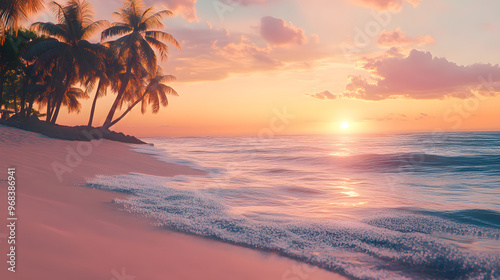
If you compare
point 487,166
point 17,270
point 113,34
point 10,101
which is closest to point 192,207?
point 17,270

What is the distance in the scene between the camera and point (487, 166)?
53.6 ft

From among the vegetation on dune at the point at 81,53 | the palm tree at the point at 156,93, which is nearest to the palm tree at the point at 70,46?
the vegetation on dune at the point at 81,53

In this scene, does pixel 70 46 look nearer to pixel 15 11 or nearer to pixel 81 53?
pixel 81 53

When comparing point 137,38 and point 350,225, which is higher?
point 137,38

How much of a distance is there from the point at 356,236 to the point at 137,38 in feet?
77.5

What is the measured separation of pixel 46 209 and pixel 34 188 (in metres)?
1.29

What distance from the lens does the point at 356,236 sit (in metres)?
4.13

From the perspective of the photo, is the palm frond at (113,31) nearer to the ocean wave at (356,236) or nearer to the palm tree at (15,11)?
the palm tree at (15,11)

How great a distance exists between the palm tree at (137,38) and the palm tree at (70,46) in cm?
139

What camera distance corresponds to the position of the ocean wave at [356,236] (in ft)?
10.6

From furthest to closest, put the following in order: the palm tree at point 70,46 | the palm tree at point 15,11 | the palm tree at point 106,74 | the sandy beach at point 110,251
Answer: the palm tree at point 106,74 → the palm tree at point 70,46 → the palm tree at point 15,11 → the sandy beach at point 110,251

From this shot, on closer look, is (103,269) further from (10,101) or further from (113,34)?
(10,101)

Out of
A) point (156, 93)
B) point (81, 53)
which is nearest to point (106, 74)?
point (81, 53)

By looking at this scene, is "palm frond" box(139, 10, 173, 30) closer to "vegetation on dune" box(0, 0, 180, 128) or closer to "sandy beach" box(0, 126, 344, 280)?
"vegetation on dune" box(0, 0, 180, 128)
